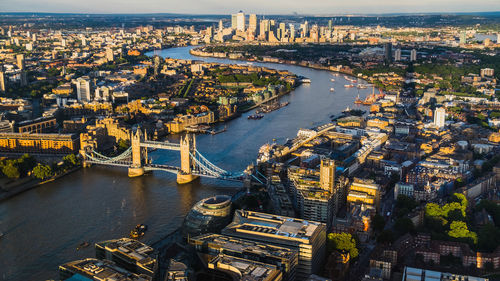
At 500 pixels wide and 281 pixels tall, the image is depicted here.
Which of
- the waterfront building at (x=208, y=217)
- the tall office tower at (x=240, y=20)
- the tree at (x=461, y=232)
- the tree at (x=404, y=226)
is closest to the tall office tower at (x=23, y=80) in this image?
the waterfront building at (x=208, y=217)

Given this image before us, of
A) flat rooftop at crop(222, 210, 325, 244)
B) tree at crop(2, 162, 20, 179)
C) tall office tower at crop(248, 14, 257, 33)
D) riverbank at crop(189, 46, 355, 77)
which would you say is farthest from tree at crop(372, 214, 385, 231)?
tall office tower at crop(248, 14, 257, 33)

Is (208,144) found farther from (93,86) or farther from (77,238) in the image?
(93,86)

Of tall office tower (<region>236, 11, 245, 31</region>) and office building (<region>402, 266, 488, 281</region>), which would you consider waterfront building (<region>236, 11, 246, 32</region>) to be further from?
office building (<region>402, 266, 488, 281</region>)

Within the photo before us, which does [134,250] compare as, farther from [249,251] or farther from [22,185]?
[22,185]

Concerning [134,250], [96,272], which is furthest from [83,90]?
[96,272]

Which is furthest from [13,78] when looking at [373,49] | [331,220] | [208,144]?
[373,49]

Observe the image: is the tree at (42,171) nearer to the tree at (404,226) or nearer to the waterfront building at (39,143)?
the waterfront building at (39,143)
